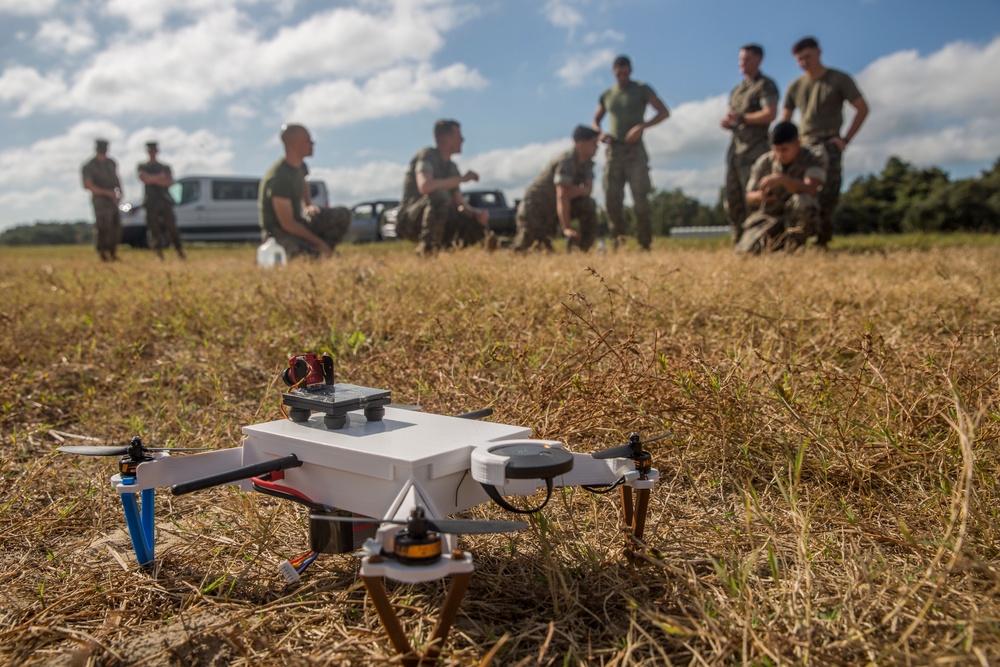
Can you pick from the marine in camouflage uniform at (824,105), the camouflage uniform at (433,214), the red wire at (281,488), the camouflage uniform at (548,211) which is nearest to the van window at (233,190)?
the camouflage uniform at (433,214)

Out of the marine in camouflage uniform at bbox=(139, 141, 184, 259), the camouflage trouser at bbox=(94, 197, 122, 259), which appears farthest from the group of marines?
the marine in camouflage uniform at bbox=(139, 141, 184, 259)

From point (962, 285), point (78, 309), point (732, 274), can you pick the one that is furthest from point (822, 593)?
point (78, 309)

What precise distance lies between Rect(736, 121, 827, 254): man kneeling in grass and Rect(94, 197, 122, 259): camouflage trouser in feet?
28.3

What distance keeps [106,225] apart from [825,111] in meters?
9.49

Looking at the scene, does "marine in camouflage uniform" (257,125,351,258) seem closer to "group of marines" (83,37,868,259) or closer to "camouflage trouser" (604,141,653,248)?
"group of marines" (83,37,868,259)

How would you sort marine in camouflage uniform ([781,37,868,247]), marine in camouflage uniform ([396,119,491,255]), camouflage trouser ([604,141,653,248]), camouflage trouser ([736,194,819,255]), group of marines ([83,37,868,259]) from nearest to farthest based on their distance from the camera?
camouflage trouser ([736,194,819,255]), group of marines ([83,37,868,259]), marine in camouflage uniform ([781,37,868,247]), marine in camouflage uniform ([396,119,491,255]), camouflage trouser ([604,141,653,248])

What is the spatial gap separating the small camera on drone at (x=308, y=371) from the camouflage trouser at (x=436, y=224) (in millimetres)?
5666

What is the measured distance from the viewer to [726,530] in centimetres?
163

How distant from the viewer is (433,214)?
7.80 meters

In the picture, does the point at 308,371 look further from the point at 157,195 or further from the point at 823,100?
the point at 157,195

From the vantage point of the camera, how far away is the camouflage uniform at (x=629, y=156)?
7969mm

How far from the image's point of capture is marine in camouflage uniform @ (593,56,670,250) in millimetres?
7918

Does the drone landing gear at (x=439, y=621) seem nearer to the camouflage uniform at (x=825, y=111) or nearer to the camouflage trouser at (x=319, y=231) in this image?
the camouflage trouser at (x=319, y=231)

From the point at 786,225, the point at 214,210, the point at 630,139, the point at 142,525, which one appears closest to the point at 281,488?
the point at 142,525
